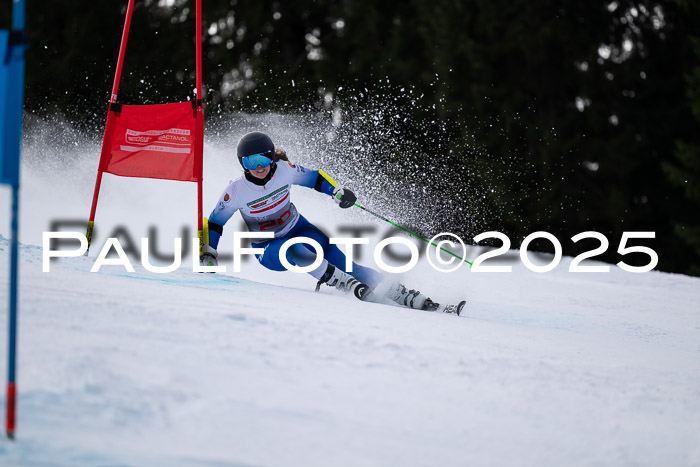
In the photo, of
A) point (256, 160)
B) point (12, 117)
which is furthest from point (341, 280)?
point (12, 117)

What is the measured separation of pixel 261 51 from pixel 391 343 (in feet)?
54.3

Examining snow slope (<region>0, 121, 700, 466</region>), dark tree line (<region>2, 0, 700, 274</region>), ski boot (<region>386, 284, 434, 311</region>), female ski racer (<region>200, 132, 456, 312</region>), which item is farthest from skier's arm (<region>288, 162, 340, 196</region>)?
dark tree line (<region>2, 0, 700, 274</region>)

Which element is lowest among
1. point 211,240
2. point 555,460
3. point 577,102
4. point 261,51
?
point 555,460

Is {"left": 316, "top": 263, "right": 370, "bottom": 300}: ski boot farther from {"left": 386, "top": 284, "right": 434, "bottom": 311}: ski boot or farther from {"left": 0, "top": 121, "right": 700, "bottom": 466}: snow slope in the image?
{"left": 0, "top": 121, "right": 700, "bottom": 466}: snow slope

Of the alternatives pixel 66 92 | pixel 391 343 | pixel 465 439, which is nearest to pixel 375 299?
pixel 391 343

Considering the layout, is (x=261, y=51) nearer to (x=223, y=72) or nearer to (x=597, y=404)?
(x=223, y=72)

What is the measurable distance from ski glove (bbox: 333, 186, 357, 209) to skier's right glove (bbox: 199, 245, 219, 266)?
36.1 inches

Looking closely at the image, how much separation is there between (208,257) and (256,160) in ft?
2.38

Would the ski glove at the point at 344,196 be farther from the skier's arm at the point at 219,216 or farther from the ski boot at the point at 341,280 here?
the skier's arm at the point at 219,216

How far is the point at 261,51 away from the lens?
757 inches

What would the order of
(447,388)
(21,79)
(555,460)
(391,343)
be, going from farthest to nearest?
(391,343), (447,388), (555,460), (21,79)

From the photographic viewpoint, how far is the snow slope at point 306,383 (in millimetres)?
2479

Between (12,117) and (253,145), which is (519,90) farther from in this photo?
(12,117)

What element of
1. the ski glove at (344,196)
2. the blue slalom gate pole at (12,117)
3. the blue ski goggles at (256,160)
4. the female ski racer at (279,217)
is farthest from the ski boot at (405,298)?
the blue slalom gate pole at (12,117)
